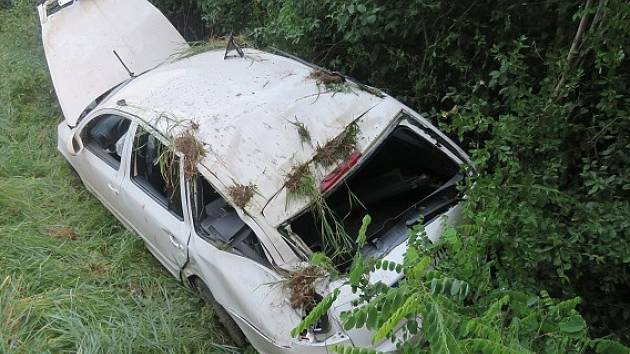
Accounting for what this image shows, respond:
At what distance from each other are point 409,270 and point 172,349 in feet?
6.11

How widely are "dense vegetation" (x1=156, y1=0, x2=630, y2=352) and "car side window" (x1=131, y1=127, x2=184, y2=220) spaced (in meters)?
1.65

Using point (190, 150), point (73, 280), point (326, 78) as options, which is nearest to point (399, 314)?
point (190, 150)

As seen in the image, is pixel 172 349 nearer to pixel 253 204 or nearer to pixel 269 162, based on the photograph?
pixel 253 204

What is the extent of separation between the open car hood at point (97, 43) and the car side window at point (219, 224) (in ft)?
7.32

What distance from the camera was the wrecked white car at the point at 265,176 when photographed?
2.83 meters

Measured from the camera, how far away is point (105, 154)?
4.10m

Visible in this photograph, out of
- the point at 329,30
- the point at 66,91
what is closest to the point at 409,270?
the point at 329,30

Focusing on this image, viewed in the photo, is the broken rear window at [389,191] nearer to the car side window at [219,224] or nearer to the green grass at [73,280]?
the car side window at [219,224]

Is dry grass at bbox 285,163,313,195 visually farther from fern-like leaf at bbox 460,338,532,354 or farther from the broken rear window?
fern-like leaf at bbox 460,338,532,354

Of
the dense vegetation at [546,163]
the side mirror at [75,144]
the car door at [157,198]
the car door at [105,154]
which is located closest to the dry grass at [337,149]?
the dense vegetation at [546,163]

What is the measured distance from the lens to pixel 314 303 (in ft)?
8.81

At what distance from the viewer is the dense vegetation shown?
2.45 m

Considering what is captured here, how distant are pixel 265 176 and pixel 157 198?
3.11 ft

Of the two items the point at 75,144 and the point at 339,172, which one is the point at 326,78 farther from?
the point at 75,144
